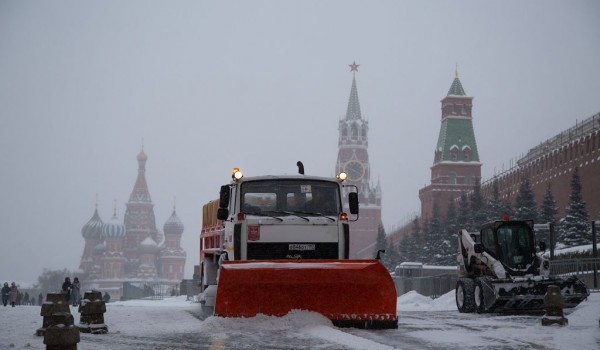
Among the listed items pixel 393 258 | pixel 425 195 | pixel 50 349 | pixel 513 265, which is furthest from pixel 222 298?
pixel 425 195

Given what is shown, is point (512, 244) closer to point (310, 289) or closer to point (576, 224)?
point (310, 289)

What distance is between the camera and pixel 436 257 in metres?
66.9

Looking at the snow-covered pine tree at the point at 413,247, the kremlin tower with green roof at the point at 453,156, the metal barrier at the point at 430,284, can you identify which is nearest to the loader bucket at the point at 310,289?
the metal barrier at the point at 430,284

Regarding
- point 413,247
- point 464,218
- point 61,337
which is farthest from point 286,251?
point 413,247

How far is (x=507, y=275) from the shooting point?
19797 millimetres

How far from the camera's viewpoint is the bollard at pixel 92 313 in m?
13.3

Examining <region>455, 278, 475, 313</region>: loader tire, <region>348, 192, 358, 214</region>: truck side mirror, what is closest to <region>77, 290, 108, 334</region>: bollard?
<region>348, 192, 358, 214</region>: truck side mirror

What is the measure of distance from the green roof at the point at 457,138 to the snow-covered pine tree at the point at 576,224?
80946 millimetres

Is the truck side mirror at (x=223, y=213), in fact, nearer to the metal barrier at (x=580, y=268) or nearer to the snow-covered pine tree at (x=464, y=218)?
the metal barrier at (x=580, y=268)

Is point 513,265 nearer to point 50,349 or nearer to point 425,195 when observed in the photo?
point 50,349

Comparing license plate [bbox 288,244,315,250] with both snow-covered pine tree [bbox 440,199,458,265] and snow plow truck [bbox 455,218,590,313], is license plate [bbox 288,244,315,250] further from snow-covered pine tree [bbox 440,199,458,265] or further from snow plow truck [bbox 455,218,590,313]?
snow-covered pine tree [bbox 440,199,458,265]

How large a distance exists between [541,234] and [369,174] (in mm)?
138205

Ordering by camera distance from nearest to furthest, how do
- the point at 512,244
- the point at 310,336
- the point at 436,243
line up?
the point at 310,336
the point at 512,244
the point at 436,243

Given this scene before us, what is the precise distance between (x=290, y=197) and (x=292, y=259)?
3.70 ft
